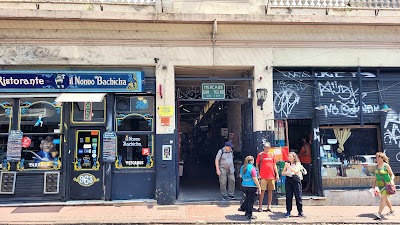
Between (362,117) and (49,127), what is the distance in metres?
9.50

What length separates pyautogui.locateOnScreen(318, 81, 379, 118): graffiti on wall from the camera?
10.4 m

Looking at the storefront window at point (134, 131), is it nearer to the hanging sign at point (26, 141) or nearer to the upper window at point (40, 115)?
the upper window at point (40, 115)

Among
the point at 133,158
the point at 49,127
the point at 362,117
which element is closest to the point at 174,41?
the point at 133,158

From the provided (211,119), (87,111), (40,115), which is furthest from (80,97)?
(211,119)

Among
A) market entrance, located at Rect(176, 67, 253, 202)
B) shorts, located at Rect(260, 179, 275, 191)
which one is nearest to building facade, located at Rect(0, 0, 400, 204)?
market entrance, located at Rect(176, 67, 253, 202)

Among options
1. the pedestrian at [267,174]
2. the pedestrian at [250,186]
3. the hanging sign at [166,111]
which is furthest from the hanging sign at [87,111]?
the pedestrian at [267,174]

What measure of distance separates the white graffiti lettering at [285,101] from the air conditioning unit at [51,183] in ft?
22.2

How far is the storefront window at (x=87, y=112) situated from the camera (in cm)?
986

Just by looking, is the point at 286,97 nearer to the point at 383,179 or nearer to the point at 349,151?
the point at 349,151

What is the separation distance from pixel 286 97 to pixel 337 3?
11.1ft

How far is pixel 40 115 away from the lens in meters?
9.86

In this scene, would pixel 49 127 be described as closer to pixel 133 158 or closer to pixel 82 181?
pixel 82 181

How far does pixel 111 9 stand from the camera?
9977 mm

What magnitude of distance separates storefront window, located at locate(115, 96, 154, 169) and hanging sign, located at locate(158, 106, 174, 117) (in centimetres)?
38
